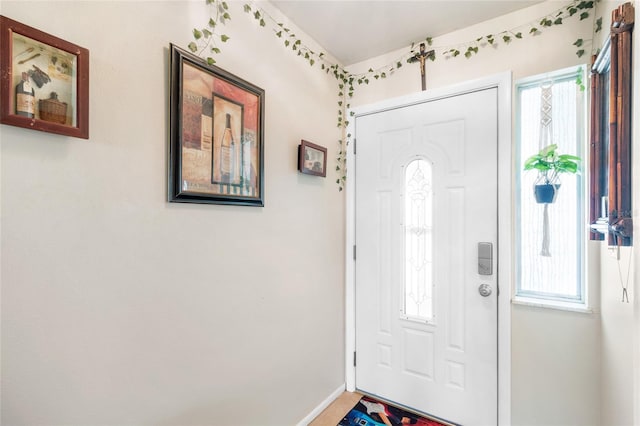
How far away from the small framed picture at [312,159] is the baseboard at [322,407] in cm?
159

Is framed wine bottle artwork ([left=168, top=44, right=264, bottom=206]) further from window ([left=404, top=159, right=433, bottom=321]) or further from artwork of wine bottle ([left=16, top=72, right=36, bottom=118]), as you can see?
window ([left=404, top=159, right=433, bottom=321])

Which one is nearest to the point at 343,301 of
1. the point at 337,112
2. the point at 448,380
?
the point at 448,380

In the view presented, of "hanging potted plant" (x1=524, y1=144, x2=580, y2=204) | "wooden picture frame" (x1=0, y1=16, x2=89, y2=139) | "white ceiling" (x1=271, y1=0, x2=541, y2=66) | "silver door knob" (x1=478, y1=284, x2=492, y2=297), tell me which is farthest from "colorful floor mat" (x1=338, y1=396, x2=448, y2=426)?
"white ceiling" (x1=271, y1=0, x2=541, y2=66)

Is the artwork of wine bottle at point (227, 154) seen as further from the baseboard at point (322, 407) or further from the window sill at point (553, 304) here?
the window sill at point (553, 304)

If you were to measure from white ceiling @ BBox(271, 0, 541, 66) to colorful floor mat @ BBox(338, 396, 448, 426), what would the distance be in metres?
2.55

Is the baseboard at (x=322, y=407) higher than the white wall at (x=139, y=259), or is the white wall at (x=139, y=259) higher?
the white wall at (x=139, y=259)

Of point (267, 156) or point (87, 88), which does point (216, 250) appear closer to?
point (267, 156)

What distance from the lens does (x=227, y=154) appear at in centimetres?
142

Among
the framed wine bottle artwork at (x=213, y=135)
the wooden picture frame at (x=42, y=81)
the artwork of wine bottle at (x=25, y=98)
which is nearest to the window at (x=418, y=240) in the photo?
the framed wine bottle artwork at (x=213, y=135)

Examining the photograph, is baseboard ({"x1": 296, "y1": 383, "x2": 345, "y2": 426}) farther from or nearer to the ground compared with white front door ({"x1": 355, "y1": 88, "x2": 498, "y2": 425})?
nearer to the ground

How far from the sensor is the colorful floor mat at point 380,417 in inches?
76.1

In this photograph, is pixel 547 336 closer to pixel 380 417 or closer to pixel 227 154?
pixel 380 417

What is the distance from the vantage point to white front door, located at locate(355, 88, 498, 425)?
1818mm

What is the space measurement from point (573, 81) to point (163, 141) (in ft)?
7.02
